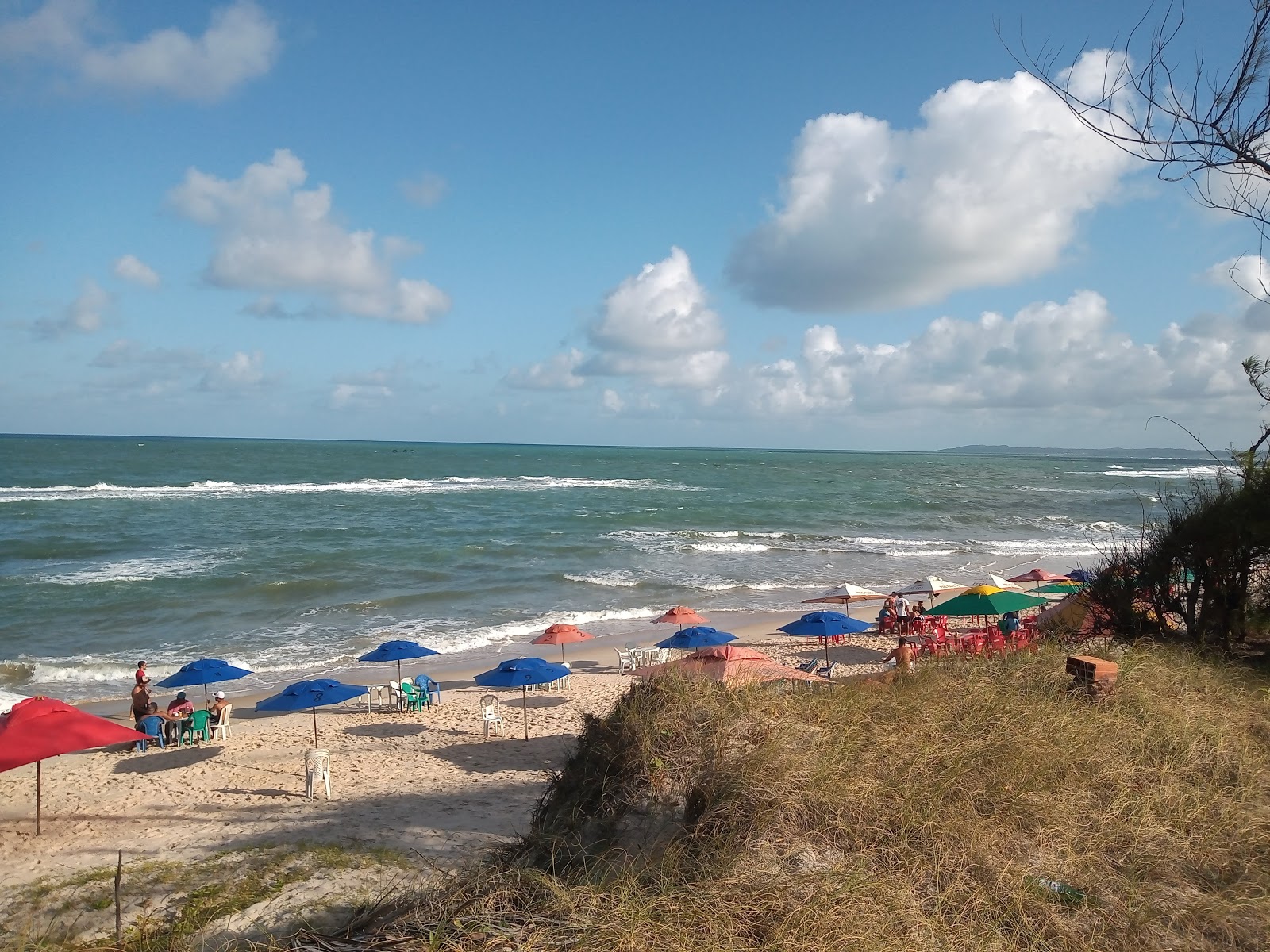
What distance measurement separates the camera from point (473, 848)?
6.54m

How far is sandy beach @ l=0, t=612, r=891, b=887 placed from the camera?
811 cm

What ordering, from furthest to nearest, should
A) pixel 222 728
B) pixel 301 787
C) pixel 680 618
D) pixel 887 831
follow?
1. pixel 680 618
2. pixel 222 728
3. pixel 301 787
4. pixel 887 831

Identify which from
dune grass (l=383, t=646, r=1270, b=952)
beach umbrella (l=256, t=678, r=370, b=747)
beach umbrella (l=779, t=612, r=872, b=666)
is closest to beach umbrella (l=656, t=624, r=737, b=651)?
beach umbrella (l=779, t=612, r=872, b=666)

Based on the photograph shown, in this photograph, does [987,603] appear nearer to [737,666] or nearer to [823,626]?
[823,626]

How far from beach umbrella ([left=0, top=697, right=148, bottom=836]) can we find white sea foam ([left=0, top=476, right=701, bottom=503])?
44.7 metres

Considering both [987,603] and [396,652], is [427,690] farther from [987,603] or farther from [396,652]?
[987,603]

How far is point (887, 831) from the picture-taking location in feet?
13.7

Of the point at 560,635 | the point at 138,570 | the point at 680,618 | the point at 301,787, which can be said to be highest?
the point at 680,618

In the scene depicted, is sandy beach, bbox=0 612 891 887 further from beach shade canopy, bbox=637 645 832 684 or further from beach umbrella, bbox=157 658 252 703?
beach shade canopy, bbox=637 645 832 684

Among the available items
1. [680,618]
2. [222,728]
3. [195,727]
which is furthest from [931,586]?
[195,727]

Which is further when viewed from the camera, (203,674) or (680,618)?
(680,618)

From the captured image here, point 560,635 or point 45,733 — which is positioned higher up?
point 45,733

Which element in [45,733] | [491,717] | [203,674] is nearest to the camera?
[45,733]

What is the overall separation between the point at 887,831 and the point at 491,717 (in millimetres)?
9267
